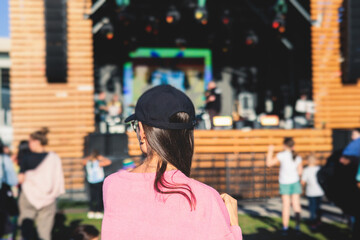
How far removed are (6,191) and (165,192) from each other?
478cm

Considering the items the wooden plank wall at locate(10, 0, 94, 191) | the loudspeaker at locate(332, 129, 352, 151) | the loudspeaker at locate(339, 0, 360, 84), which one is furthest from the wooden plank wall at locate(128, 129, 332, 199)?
the loudspeaker at locate(339, 0, 360, 84)

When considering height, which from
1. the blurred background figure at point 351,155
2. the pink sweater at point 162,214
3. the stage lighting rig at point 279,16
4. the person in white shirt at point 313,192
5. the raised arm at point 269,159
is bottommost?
the person in white shirt at point 313,192

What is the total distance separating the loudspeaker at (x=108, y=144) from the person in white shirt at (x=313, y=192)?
4289mm

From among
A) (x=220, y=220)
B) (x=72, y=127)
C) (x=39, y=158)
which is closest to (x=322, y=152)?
(x=72, y=127)

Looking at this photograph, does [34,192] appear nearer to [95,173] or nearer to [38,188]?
[38,188]

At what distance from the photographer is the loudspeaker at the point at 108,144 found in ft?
34.7

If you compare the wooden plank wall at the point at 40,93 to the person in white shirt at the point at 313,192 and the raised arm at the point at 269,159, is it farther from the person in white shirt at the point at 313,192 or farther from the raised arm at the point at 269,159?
the person in white shirt at the point at 313,192

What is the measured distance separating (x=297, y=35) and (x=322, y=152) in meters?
5.52

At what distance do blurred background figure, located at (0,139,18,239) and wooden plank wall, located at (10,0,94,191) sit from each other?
18.4ft

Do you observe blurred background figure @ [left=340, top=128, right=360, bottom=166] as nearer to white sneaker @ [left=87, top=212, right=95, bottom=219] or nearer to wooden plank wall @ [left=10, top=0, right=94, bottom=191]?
white sneaker @ [left=87, top=212, right=95, bottom=219]

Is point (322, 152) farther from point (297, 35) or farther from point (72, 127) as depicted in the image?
point (72, 127)

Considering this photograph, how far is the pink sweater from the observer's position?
57.9 inches

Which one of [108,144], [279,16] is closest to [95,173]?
[108,144]

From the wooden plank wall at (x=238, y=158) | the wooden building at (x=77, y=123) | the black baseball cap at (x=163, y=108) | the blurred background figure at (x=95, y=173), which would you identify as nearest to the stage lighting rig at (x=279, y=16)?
the wooden building at (x=77, y=123)
